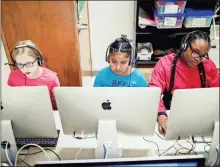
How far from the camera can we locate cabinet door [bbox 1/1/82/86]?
5.71 feet

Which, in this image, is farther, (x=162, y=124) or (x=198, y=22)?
(x=198, y=22)

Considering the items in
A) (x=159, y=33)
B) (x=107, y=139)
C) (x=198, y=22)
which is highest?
(x=198, y=22)

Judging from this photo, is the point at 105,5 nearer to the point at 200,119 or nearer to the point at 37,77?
the point at 37,77

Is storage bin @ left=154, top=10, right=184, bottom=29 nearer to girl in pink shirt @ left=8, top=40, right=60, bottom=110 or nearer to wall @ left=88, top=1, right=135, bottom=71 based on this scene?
wall @ left=88, top=1, right=135, bottom=71

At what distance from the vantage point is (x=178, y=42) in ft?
9.04

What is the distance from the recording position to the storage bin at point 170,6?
2215 mm

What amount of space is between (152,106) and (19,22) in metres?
1.31

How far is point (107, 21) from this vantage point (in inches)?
104

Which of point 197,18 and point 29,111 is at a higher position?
point 197,18

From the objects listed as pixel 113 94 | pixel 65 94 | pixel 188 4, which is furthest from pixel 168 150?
pixel 188 4

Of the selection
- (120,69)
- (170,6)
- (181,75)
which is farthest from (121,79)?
(170,6)

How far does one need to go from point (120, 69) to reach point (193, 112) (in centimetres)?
59

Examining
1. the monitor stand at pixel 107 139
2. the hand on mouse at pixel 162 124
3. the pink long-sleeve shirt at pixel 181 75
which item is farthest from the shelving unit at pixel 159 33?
the monitor stand at pixel 107 139

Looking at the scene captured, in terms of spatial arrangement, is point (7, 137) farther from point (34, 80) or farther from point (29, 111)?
point (34, 80)
